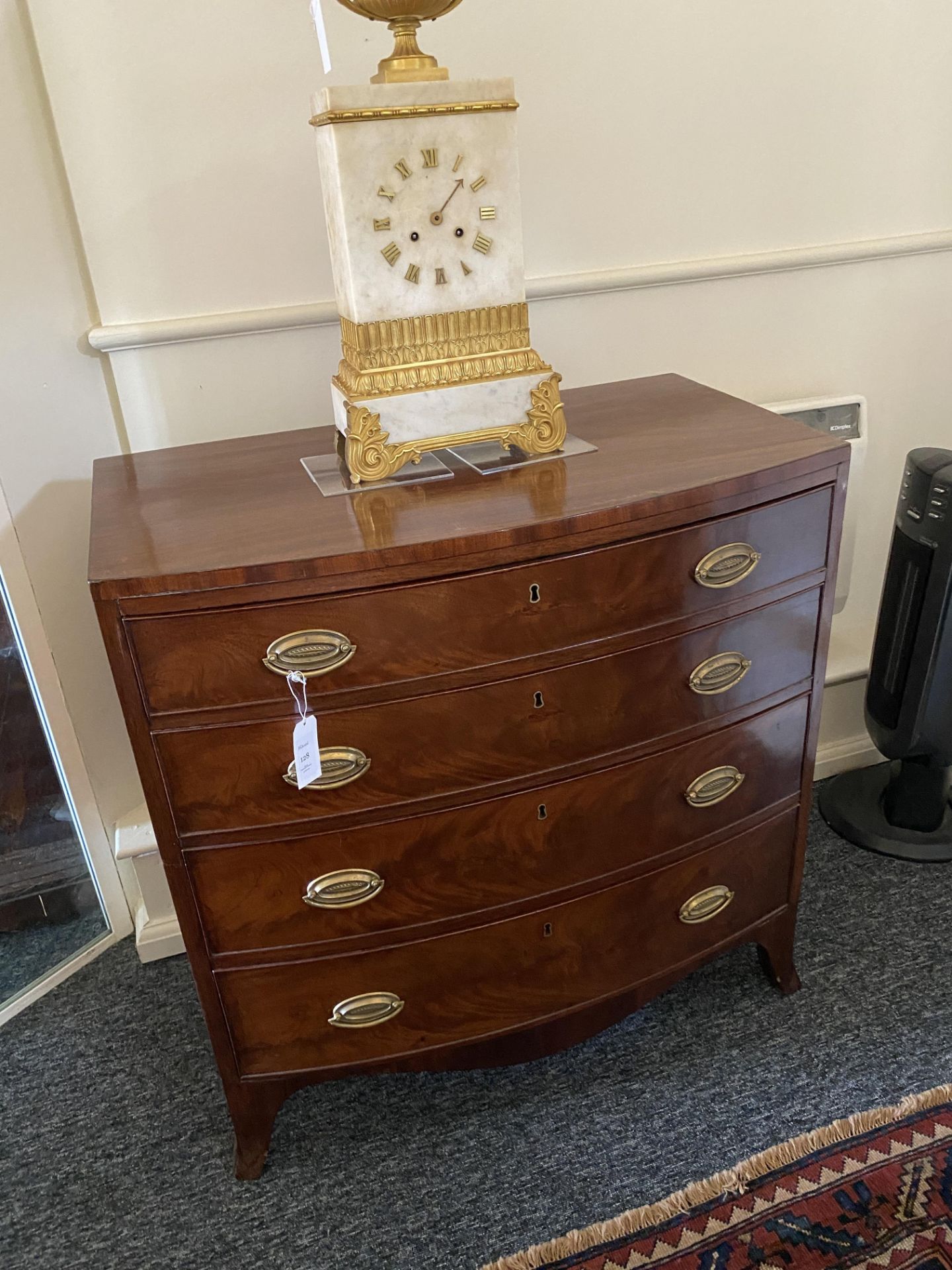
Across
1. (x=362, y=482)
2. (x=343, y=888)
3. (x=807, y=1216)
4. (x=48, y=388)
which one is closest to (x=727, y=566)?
(x=362, y=482)

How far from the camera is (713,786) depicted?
1.29 m

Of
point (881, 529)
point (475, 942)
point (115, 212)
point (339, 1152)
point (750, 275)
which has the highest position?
point (115, 212)

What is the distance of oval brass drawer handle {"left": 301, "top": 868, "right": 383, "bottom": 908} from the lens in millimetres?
1147

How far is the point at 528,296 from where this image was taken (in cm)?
158

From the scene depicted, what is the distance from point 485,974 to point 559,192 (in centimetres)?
121

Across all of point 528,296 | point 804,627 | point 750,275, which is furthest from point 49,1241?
point 750,275

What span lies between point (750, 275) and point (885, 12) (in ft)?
1.49

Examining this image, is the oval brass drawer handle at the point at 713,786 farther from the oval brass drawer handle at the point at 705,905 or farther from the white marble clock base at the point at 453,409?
the white marble clock base at the point at 453,409

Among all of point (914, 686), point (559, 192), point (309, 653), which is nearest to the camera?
point (309, 653)

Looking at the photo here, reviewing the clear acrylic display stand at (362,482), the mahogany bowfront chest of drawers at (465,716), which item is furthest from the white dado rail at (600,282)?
the clear acrylic display stand at (362,482)

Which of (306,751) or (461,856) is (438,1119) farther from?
(306,751)

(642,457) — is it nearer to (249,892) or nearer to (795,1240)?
(249,892)

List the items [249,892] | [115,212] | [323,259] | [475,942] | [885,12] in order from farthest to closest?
1. [885,12]
2. [323,259]
3. [115,212]
4. [475,942]
5. [249,892]

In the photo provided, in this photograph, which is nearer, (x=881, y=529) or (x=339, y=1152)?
(x=339, y=1152)
